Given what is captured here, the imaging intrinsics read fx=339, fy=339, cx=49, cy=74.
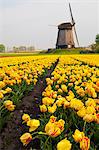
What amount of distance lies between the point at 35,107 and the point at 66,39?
6055 cm

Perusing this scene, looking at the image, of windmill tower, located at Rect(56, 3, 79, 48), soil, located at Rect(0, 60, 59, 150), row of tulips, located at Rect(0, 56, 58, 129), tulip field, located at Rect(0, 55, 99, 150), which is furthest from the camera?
windmill tower, located at Rect(56, 3, 79, 48)

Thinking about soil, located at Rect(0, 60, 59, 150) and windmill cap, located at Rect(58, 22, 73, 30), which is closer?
soil, located at Rect(0, 60, 59, 150)

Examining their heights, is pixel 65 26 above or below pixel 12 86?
above

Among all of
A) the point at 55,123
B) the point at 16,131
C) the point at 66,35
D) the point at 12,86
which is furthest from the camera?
the point at 66,35

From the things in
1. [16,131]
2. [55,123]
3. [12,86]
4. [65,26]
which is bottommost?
[16,131]

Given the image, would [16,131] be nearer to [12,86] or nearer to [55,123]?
[55,123]

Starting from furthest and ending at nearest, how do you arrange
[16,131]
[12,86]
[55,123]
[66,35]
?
[66,35], [12,86], [16,131], [55,123]

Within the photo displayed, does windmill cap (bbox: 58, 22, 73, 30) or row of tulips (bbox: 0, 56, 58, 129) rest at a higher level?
windmill cap (bbox: 58, 22, 73, 30)

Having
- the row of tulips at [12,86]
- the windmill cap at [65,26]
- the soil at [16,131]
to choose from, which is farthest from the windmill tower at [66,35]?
the soil at [16,131]

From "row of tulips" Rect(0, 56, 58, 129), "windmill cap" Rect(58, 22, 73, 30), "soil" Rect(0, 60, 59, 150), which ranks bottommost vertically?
"soil" Rect(0, 60, 59, 150)

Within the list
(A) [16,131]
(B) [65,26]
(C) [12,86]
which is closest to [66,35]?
(B) [65,26]

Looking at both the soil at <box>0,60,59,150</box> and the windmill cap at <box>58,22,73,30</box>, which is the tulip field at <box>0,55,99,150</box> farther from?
the windmill cap at <box>58,22,73,30</box>

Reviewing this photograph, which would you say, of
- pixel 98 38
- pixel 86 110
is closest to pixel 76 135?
pixel 86 110

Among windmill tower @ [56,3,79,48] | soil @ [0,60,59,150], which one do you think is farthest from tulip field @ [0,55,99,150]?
windmill tower @ [56,3,79,48]
